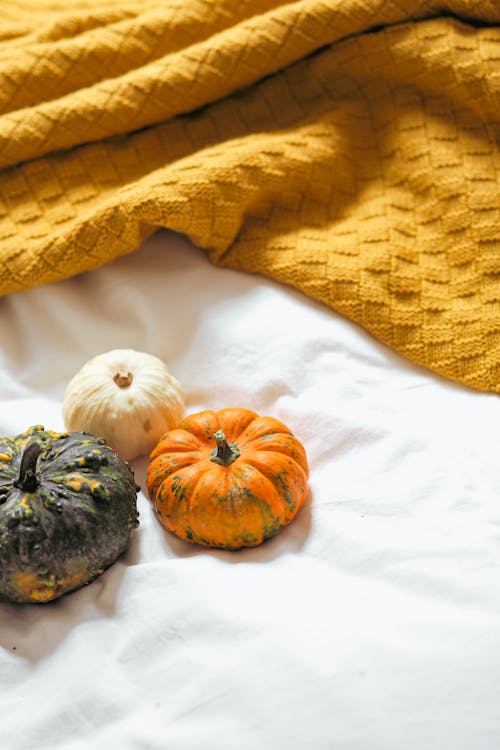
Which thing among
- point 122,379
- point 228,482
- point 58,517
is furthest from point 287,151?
point 58,517

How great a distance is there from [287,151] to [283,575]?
671 millimetres

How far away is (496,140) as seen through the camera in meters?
1.21

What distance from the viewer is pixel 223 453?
0.89 m

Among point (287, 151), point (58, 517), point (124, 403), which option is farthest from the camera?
point (287, 151)

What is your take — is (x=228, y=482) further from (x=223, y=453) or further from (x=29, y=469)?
(x=29, y=469)

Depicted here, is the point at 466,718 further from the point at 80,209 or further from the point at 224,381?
the point at 80,209

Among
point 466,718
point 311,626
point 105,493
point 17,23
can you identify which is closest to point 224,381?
point 105,493

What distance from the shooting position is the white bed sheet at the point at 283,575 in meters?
0.68

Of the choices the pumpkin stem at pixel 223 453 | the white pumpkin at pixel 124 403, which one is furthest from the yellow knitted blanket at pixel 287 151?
the pumpkin stem at pixel 223 453

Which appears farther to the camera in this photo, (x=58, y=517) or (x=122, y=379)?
(x=122, y=379)

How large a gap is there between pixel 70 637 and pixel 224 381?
407mm

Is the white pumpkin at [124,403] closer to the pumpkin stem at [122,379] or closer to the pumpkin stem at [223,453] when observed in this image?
the pumpkin stem at [122,379]

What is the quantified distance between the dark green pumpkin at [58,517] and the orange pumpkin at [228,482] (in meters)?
0.05

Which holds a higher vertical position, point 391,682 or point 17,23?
point 17,23
